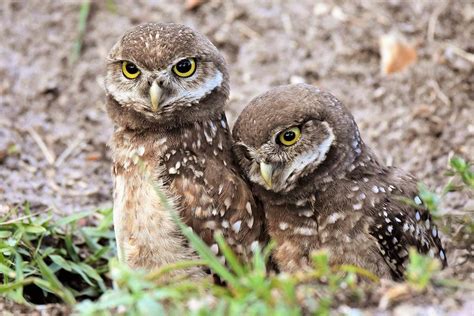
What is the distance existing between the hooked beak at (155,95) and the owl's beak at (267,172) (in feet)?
1.94

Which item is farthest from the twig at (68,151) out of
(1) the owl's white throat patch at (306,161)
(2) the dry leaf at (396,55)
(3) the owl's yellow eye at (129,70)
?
(2) the dry leaf at (396,55)

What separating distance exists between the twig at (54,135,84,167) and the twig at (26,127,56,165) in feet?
0.14

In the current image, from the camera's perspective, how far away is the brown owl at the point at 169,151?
12.7 feet

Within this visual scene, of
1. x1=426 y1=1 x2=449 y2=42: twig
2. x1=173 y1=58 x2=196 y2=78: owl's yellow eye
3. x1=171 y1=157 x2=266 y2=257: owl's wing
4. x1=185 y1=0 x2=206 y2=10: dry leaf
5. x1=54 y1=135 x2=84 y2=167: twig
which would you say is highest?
x1=185 y1=0 x2=206 y2=10: dry leaf

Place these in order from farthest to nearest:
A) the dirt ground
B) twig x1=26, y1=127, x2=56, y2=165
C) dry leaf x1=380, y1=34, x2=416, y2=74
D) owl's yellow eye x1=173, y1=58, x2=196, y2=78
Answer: dry leaf x1=380, y1=34, x2=416, y2=74, twig x1=26, y1=127, x2=56, y2=165, the dirt ground, owl's yellow eye x1=173, y1=58, x2=196, y2=78

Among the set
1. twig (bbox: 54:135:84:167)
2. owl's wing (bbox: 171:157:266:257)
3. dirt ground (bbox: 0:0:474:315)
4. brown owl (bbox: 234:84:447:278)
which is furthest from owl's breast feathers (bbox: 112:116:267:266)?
twig (bbox: 54:135:84:167)

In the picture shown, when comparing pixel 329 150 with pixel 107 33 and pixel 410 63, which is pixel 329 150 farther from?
pixel 107 33

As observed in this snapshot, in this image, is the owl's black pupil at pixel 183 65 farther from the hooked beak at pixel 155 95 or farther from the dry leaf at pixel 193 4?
the dry leaf at pixel 193 4

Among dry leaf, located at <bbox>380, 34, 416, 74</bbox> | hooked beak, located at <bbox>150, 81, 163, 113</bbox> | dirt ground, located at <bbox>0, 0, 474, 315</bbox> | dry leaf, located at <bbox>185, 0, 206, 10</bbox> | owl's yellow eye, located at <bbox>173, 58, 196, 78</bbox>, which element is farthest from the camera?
dry leaf, located at <bbox>185, 0, 206, 10</bbox>

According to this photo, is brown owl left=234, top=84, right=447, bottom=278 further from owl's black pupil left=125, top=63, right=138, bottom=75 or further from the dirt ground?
the dirt ground

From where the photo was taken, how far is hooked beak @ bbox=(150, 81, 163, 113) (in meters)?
3.81

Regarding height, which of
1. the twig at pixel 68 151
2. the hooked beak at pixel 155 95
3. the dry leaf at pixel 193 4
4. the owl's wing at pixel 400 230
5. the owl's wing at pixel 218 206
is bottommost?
the owl's wing at pixel 400 230

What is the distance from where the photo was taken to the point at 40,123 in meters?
5.91

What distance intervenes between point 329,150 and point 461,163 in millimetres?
661
